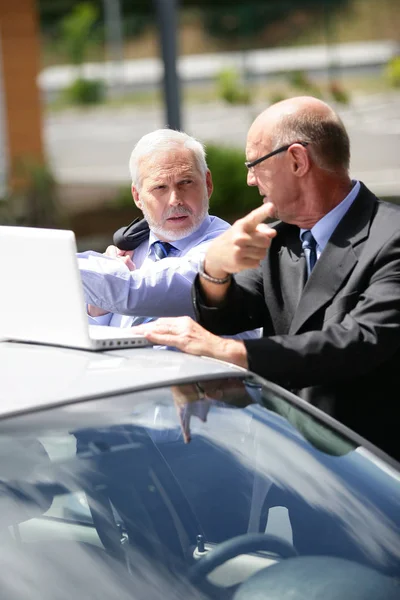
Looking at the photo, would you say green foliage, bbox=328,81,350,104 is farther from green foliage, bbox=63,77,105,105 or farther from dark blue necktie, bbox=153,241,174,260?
dark blue necktie, bbox=153,241,174,260

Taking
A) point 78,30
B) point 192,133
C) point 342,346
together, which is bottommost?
point 192,133

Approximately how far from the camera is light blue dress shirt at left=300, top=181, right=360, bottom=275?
99.6 inches

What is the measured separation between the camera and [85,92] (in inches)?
675

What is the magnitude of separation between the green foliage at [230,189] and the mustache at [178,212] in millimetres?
9623

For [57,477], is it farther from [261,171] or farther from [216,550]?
[261,171]

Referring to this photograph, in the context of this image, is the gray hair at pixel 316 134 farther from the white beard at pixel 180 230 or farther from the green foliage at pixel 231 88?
the green foliage at pixel 231 88

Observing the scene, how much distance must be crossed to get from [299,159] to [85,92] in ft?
→ 49.8

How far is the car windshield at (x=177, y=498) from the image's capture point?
1830 mm

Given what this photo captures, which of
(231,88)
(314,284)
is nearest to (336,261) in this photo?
(314,284)

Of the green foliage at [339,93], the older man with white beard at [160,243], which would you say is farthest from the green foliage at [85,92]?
the older man with white beard at [160,243]

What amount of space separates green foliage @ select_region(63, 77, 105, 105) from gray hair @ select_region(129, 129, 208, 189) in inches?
567

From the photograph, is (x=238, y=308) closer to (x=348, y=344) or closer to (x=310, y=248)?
(x=310, y=248)

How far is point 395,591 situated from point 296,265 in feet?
3.15

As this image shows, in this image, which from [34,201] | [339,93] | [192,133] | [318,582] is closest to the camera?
[318,582]
